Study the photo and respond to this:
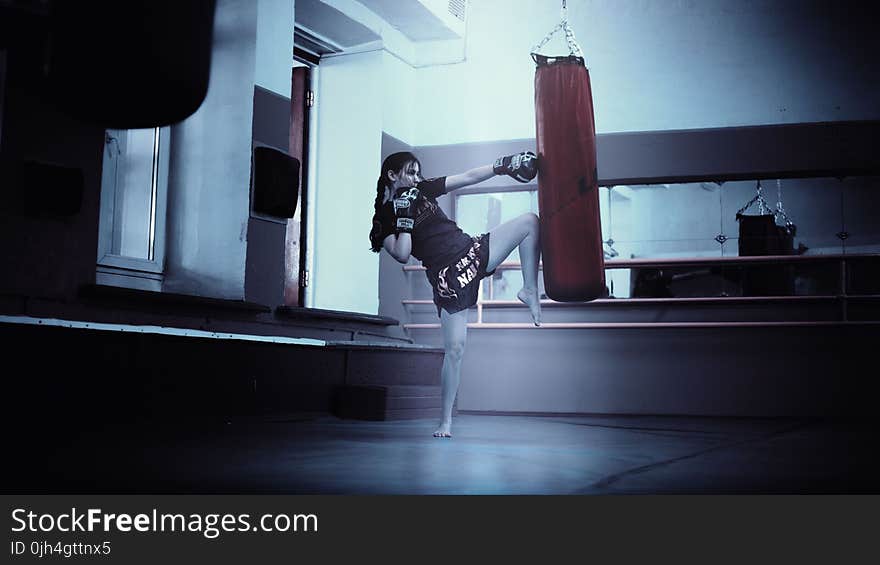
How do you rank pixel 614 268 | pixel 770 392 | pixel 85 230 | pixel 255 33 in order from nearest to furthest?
Answer: pixel 85 230 → pixel 255 33 → pixel 770 392 → pixel 614 268

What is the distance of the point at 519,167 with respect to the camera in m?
3.03

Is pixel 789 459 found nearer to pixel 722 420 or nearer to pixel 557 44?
pixel 722 420

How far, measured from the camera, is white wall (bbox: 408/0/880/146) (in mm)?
5020

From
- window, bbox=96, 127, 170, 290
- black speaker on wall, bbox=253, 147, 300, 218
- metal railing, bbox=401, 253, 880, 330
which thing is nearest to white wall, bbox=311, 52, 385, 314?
metal railing, bbox=401, 253, 880, 330

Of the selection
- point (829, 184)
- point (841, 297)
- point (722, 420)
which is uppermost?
point (829, 184)

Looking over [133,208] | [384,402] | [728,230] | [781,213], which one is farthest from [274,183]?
[781,213]

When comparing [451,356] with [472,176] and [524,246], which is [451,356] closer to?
[524,246]

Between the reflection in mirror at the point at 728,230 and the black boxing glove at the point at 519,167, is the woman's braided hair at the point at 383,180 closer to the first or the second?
the black boxing glove at the point at 519,167

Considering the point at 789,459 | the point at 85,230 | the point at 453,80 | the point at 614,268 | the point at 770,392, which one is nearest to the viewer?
the point at 789,459

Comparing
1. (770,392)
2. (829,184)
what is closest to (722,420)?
(770,392)

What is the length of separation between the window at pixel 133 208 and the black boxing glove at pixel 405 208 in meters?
1.29

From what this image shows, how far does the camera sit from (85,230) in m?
3.14

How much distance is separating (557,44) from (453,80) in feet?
2.42

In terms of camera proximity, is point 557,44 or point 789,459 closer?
point 789,459
